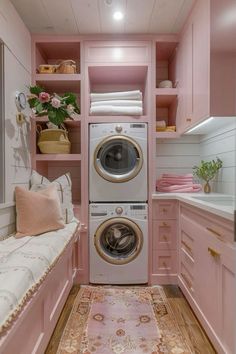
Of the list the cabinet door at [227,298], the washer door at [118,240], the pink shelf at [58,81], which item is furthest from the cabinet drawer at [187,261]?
the pink shelf at [58,81]

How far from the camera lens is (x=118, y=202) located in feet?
9.04

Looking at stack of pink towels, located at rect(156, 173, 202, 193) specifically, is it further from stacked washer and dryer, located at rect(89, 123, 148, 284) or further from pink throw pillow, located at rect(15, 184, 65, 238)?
pink throw pillow, located at rect(15, 184, 65, 238)

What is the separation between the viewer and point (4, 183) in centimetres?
212

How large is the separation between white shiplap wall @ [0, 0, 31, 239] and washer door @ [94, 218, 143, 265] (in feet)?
2.88

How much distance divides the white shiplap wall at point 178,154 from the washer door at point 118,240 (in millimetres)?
806

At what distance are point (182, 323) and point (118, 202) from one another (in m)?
1.19

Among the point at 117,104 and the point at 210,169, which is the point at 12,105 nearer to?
the point at 117,104

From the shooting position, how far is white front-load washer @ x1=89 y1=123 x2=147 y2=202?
8.96 ft

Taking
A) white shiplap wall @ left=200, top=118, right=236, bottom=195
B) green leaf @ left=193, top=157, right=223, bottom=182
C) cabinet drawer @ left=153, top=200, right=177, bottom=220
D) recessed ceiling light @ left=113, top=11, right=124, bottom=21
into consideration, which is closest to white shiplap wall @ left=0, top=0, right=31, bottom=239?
recessed ceiling light @ left=113, top=11, right=124, bottom=21

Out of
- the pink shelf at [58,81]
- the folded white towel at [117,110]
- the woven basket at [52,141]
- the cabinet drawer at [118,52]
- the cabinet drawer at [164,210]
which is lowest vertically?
the cabinet drawer at [164,210]

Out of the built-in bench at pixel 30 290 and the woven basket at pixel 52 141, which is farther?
the woven basket at pixel 52 141

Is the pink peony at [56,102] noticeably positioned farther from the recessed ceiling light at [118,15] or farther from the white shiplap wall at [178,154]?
the white shiplap wall at [178,154]

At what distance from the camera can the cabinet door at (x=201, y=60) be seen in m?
1.99

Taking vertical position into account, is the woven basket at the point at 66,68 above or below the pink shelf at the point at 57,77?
above
